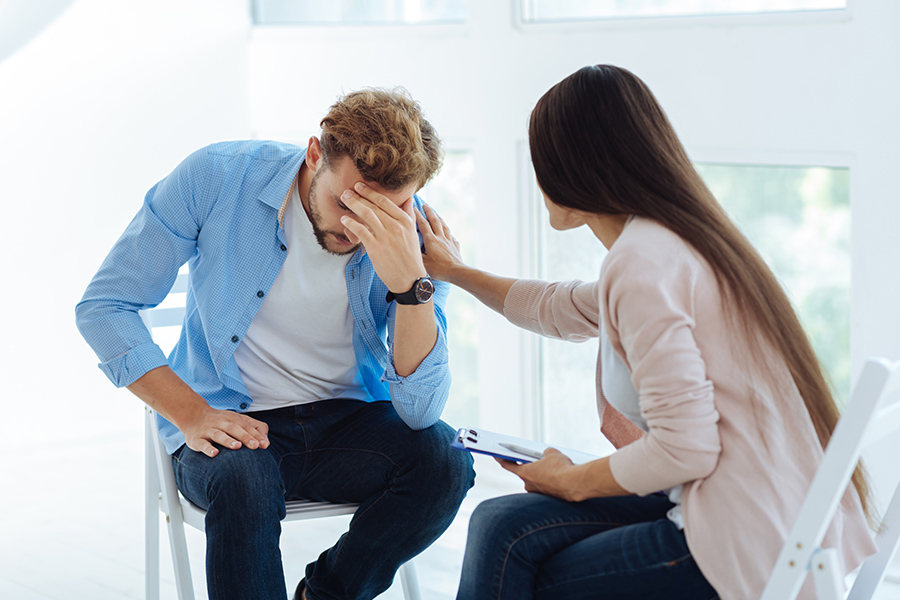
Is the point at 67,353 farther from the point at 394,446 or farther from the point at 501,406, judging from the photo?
the point at 394,446

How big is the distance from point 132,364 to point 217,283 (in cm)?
21

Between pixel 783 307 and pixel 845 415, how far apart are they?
0.19 meters

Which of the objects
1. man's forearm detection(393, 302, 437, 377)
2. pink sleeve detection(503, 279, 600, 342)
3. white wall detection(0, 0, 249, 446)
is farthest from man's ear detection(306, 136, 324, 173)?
white wall detection(0, 0, 249, 446)

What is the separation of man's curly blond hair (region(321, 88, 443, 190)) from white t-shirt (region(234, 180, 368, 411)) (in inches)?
7.5

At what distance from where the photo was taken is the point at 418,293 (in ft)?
5.10

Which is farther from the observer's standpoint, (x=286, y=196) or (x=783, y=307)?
(x=286, y=196)

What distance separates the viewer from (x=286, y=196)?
166 cm

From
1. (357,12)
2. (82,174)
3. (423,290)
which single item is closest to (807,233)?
(423,290)

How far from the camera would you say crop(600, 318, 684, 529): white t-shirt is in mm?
1201

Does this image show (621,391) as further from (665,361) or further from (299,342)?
(299,342)

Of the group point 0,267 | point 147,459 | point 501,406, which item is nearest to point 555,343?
point 501,406

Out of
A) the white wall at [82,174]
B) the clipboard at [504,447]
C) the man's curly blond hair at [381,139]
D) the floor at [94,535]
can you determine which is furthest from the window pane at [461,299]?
the clipboard at [504,447]

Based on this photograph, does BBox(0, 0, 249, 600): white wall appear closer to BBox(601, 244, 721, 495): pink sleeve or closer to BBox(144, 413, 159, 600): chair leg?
BBox(144, 413, 159, 600): chair leg

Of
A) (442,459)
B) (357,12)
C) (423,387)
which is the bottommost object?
(442,459)
